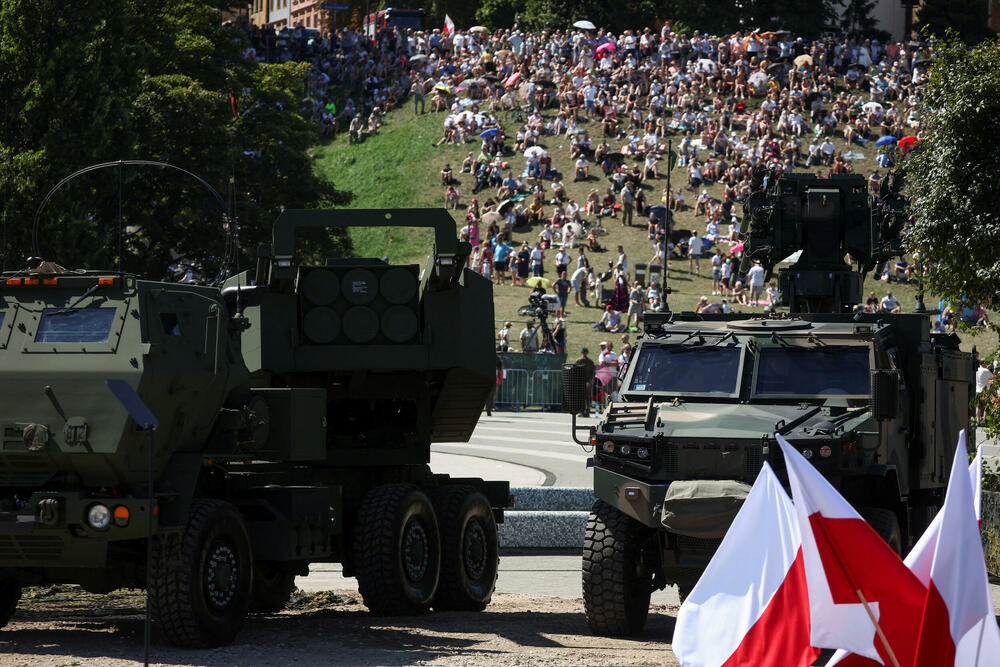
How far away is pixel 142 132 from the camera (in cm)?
3062

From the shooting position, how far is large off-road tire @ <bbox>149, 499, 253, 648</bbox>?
10430mm

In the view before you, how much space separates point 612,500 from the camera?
11.5 m

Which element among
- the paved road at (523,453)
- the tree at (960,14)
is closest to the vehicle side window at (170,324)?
the paved road at (523,453)

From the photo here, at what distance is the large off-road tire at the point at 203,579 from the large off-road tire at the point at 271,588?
1661mm

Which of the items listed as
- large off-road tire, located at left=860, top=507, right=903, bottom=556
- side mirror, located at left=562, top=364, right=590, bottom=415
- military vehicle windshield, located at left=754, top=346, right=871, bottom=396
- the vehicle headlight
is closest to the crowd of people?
side mirror, located at left=562, top=364, right=590, bottom=415

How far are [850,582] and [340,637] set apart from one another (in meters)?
5.61

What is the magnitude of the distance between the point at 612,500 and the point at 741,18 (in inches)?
2753

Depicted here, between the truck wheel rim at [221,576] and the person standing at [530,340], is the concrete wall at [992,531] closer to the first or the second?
the truck wheel rim at [221,576]

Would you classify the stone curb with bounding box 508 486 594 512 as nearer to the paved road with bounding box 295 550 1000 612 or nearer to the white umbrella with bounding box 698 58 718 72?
the paved road with bounding box 295 550 1000 612

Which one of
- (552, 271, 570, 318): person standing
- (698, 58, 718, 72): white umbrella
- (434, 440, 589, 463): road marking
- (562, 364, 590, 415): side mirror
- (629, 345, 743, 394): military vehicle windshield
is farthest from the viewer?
(698, 58, 718, 72): white umbrella

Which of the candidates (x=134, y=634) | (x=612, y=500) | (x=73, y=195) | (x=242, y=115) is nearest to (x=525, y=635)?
(x=612, y=500)

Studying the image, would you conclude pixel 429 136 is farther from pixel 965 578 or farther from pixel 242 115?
pixel 965 578

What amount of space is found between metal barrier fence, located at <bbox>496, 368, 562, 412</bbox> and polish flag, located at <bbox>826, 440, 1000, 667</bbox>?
92.0 feet

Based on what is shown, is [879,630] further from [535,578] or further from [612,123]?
[612,123]
